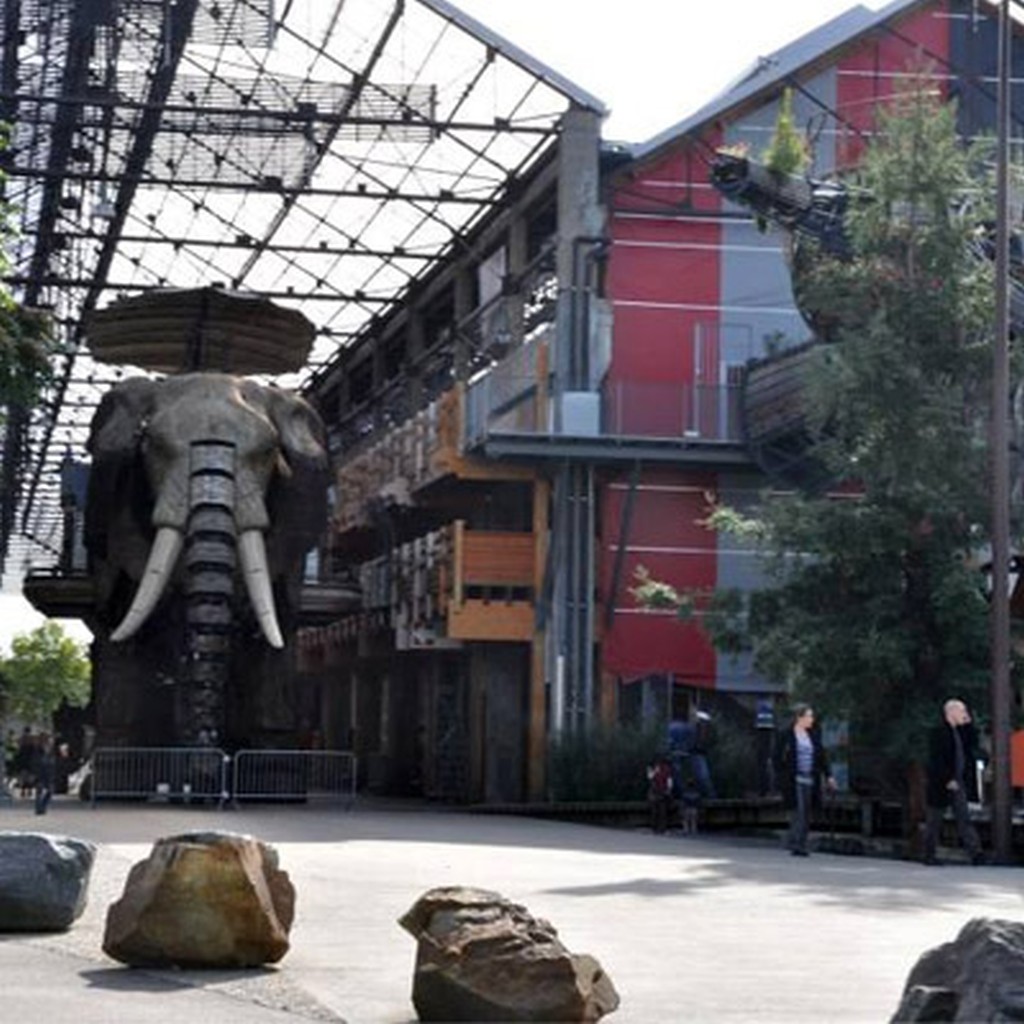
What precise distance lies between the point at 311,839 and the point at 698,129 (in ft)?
70.9

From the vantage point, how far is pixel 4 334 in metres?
19.0

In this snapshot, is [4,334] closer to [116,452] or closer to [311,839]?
[311,839]

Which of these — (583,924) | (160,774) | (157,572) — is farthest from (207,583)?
(583,924)

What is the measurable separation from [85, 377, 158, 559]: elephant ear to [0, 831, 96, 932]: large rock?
16.5m

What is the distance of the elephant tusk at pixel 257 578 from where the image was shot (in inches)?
1171

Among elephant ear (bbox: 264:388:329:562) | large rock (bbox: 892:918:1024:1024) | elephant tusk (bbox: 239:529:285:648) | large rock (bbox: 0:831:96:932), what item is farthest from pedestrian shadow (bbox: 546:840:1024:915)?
elephant ear (bbox: 264:388:329:562)

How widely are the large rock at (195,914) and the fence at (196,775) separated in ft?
56.3

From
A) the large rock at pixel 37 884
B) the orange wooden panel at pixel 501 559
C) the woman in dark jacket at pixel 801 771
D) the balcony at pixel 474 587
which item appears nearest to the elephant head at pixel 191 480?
the woman in dark jacket at pixel 801 771

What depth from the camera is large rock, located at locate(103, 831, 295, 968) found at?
12.1m

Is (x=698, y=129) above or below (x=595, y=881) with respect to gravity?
above

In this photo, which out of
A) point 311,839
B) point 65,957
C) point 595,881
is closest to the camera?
point 65,957

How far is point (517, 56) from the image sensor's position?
39.4 m

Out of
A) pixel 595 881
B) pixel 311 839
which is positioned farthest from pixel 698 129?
pixel 595 881

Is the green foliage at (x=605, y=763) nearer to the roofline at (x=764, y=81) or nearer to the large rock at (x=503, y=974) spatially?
the roofline at (x=764, y=81)
